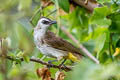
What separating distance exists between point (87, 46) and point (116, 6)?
3.12ft

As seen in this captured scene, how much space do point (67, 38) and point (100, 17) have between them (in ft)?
2.58

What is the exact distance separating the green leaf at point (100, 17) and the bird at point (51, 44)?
29 centimetres

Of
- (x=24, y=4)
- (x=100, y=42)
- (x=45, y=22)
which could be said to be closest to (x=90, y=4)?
(x=45, y=22)

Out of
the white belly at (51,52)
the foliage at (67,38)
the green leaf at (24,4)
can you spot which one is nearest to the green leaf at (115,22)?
the foliage at (67,38)

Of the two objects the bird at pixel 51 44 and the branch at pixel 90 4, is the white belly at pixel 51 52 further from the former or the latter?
the branch at pixel 90 4

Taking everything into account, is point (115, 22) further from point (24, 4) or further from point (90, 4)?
point (24, 4)

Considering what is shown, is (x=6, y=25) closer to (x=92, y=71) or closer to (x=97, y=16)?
(x=92, y=71)

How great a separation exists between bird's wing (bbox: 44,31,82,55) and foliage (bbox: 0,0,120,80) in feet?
0.28

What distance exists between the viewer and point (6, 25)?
0.88m

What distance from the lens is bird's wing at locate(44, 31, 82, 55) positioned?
258 cm

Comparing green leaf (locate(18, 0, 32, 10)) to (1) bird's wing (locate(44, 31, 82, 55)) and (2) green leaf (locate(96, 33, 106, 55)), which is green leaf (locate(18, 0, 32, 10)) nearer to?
(2) green leaf (locate(96, 33, 106, 55))

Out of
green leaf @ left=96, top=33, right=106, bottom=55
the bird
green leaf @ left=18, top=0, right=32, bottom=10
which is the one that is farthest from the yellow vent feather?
green leaf @ left=18, top=0, right=32, bottom=10

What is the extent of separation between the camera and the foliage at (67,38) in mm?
888

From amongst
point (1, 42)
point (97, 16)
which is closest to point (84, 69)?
point (1, 42)
